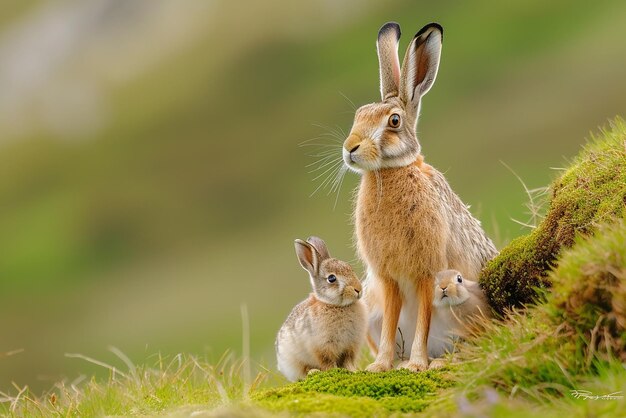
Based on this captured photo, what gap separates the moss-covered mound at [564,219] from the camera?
352 inches

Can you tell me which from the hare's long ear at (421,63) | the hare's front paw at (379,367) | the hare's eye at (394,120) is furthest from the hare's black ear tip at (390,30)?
the hare's front paw at (379,367)

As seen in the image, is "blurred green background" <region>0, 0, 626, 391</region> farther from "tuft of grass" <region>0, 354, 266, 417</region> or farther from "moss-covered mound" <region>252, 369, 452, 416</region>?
"moss-covered mound" <region>252, 369, 452, 416</region>

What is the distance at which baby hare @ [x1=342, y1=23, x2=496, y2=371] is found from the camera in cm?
947

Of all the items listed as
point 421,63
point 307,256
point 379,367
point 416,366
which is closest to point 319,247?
point 307,256

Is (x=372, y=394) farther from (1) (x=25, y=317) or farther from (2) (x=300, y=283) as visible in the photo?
(1) (x=25, y=317)

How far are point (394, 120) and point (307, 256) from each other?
5.70 ft

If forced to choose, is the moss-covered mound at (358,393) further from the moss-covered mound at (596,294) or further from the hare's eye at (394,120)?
the hare's eye at (394,120)

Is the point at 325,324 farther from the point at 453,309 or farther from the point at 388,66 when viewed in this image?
the point at 388,66

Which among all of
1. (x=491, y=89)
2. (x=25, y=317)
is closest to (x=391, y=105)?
(x=25, y=317)

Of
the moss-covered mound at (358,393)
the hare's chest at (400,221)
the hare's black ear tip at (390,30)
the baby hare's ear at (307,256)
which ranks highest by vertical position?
the hare's black ear tip at (390,30)

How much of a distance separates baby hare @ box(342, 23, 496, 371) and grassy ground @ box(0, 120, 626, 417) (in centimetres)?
86

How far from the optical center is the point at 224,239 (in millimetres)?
49156

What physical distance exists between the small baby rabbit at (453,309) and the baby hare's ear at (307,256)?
135 centimetres

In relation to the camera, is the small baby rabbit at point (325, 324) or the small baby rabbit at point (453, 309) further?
the small baby rabbit at point (325, 324)
